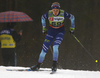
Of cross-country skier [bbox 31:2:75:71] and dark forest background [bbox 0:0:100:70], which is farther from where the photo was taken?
dark forest background [bbox 0:0:100:70]

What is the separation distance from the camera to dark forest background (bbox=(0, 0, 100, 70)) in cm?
1041

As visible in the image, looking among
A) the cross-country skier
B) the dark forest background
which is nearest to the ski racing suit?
the cross-country skier

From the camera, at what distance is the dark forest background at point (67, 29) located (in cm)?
1041

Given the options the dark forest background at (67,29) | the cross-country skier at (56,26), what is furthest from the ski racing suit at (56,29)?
the dark forest background at (67,29)

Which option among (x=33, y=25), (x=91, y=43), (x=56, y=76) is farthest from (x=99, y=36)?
(x=56, y=76)

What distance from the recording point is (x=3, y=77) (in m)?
6.19

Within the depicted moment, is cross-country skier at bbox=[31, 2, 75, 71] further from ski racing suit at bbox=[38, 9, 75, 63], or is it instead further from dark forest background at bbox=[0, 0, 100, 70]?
dark forest background at bbox=[0, 0, 100, 70]

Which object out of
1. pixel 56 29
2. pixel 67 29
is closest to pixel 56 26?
pixel 56 29

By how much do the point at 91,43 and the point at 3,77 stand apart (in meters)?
5.13

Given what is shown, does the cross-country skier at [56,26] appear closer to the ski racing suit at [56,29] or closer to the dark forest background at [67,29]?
the ski racing suit at [56,29]

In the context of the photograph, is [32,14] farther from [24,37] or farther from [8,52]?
[8,52]

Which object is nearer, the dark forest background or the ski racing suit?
A: the ski racing suit

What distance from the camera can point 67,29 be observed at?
34.1 ft

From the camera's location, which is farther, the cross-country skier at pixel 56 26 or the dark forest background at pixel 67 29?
the dark forest background at pixel 67 29
